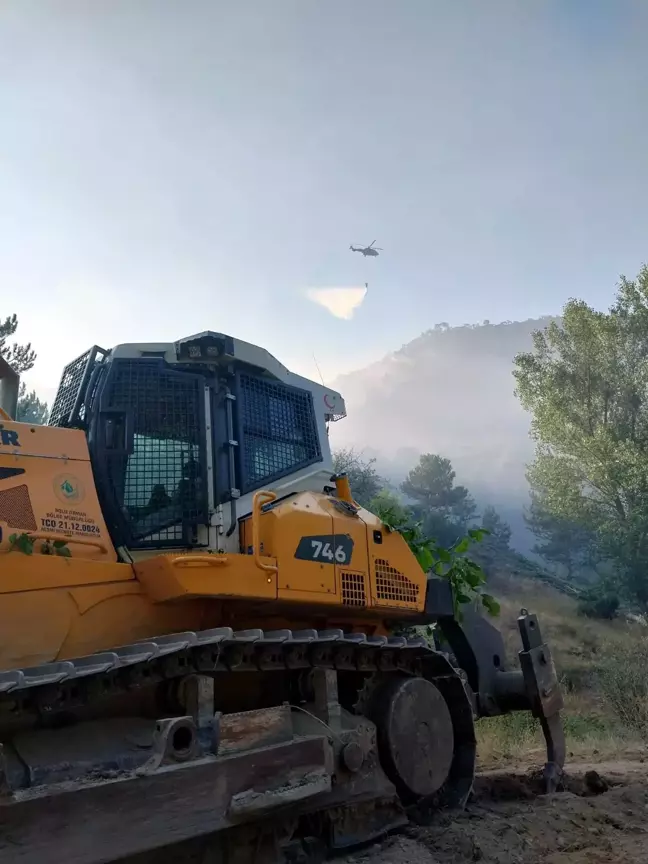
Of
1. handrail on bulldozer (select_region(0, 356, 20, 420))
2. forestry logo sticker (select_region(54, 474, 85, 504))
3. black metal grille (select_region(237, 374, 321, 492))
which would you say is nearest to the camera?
forestry logo sticker (select_region(54, 474, 85, 504))

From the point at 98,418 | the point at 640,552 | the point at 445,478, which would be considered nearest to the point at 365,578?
the point at 98,418

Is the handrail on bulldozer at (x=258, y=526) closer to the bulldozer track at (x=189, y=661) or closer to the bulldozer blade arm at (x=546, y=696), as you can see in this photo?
the bulldozer track at (x=189, y=661)

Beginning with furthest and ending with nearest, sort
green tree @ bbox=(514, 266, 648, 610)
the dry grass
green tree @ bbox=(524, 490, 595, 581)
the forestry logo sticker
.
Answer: green tree @ bbox=(524, 490, 595, 581), green tree @ bbox=(514, 266, 648, 610), the dry grass, the forestry logo sticker

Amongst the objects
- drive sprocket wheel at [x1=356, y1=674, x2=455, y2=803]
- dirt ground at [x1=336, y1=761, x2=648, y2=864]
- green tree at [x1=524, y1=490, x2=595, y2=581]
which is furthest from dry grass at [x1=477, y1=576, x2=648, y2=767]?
green tree at [x1=524, y1=490, x2=595, y2=581]

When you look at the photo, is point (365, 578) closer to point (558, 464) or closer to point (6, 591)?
point (6, 591)

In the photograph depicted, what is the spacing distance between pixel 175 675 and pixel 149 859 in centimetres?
88

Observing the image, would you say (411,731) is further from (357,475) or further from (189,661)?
(357,475)

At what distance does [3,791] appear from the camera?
10.2 feet

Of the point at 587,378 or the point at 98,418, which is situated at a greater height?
the point at 587,378

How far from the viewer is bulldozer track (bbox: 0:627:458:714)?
351cm

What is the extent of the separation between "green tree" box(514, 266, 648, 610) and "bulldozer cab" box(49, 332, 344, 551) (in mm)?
24666

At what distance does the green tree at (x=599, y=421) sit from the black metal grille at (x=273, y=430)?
23956mm

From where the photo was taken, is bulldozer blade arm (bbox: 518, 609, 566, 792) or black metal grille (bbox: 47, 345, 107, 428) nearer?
black metal grille (bbox: 47, 345, 107, 428)

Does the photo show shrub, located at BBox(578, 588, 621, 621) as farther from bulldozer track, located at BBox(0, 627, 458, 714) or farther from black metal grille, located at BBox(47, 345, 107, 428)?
black metal grille, located at BBox(47, 345, 107, 428)
